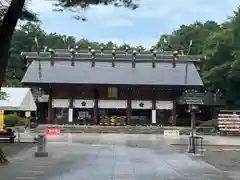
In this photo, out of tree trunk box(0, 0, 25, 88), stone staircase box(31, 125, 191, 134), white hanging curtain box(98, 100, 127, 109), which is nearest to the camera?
tree trunk box(0, 0, 25, 88)

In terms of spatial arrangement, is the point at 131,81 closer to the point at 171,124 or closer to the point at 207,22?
the point at 171,124

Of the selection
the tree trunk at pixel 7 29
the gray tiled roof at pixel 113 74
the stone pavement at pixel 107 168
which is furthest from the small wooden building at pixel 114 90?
the tree trunk at pixel 7 29

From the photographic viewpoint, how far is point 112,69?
6931cm

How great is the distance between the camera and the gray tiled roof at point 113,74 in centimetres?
6600

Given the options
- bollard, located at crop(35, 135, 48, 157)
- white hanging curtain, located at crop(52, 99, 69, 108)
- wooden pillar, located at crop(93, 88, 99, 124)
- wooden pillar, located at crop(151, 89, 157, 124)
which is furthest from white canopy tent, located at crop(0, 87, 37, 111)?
wooden pillar, located at crop(151, 89, 157, 124)

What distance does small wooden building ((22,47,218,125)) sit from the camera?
65.9 metres

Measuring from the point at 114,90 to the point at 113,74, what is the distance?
84.0 inches

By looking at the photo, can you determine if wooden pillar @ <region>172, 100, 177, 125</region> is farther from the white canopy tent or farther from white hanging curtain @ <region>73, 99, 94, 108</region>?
the white canopy tent

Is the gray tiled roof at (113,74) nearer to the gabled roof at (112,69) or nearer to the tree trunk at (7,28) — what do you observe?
the gabled roof at (112,69)

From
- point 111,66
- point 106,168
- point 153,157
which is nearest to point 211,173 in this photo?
point 106,168

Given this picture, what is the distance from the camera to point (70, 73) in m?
68.2

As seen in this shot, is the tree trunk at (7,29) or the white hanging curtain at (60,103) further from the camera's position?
the white hanging curtain at (60,103)

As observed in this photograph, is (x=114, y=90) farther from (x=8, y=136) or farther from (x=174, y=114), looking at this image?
(x=8, y=136)

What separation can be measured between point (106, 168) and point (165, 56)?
52.3 metres
